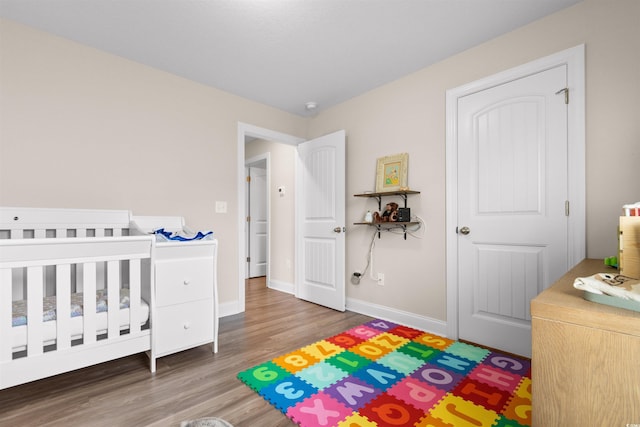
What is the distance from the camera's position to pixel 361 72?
103 inches

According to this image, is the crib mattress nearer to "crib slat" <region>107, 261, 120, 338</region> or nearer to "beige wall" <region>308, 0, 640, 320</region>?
"crib slat" <region>107, 261, 120, 338</region>

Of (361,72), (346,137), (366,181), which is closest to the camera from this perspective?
(361,72)

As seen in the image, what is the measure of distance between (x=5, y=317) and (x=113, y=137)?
1409mm

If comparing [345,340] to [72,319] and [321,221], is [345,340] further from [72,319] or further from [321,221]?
[72,319]

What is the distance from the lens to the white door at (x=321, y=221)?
309cm

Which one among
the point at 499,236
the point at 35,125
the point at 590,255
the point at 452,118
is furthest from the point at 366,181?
the point at 35,125

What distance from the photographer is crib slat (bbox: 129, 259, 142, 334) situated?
179 cm

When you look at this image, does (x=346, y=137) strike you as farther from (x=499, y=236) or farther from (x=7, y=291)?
(x=7, y=291)

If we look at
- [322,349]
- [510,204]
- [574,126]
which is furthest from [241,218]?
[574,126]

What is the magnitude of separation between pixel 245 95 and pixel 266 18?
1230 mm

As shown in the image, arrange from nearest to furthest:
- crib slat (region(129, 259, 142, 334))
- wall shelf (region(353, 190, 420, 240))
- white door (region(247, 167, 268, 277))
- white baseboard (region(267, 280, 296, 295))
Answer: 1. crib slat (region(129, 259, 142, 334))
2. wall shelf (region(353, 190, 420, 240))
3. white baseboard (region(267, 280, 296, 295))
4. white door (region(247, 167, 268, 277))

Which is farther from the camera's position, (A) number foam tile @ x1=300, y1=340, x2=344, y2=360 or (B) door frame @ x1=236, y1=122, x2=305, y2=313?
(B) door frame @ x1=236, y1=122, x2=305, y2=313

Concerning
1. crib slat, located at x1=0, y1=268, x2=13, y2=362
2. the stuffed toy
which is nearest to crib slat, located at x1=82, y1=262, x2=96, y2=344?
crib slat, located at x1=0, y1=268, x2=13, y2=362

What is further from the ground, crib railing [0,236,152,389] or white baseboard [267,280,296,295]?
crib railing [0,236,152,389]
